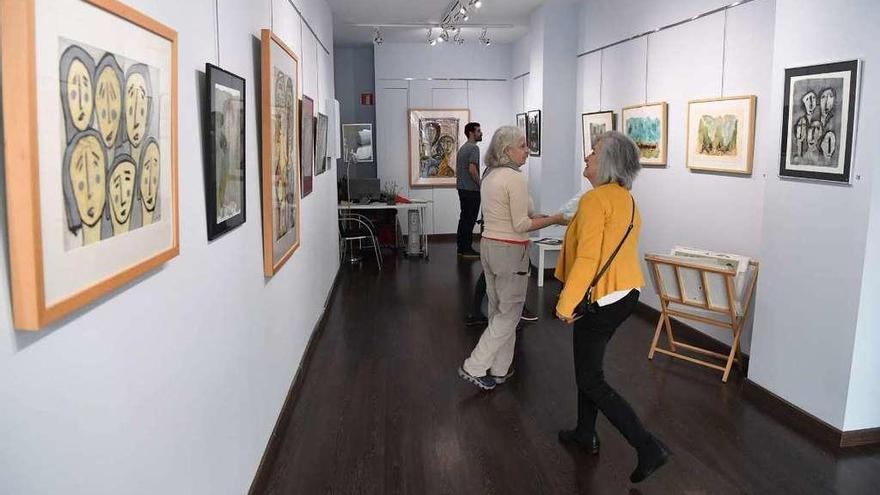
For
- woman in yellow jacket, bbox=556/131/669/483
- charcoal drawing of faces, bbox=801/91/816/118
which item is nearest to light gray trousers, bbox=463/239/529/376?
woman in yellow jacket, bbox=556/131/669/483

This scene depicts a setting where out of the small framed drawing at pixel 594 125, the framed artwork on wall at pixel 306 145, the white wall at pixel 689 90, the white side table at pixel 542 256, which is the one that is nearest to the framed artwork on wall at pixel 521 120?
the small framed drawing at pixel 594 125

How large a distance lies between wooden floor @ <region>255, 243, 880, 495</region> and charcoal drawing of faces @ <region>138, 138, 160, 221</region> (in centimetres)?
209

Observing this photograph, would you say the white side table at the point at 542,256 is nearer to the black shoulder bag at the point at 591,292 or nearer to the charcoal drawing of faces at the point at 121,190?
the black shoulder bag at the point at 591,292

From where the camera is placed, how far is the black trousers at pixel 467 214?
33.2ft

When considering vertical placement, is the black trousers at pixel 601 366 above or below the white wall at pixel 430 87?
below

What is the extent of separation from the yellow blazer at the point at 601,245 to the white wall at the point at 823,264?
1367mm

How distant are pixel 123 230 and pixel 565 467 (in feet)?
9.24

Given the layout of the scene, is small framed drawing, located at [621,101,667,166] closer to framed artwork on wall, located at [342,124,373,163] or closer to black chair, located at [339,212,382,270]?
black chair, located at [339,212,382,270]

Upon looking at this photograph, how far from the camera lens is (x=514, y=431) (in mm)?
4184

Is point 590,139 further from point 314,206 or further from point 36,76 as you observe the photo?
point 36,76

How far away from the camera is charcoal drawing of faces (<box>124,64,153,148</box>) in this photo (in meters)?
1.64

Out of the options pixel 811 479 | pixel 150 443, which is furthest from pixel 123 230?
pixel 811 479

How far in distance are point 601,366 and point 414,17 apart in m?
7.16

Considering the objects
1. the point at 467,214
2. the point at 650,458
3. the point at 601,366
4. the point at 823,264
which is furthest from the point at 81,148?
the point at 467,214
